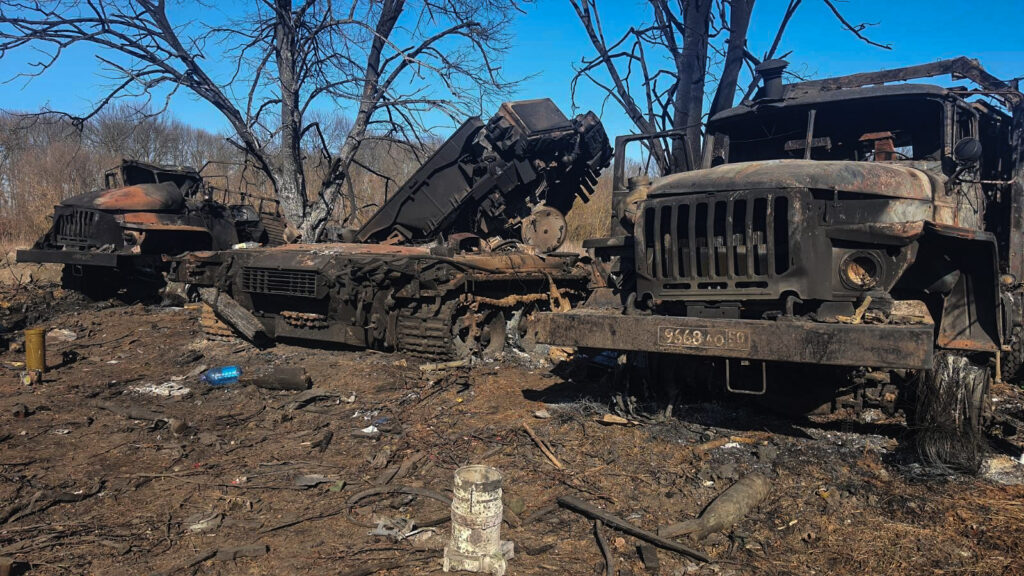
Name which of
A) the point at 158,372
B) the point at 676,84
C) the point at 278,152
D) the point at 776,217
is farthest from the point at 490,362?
the point at 278,152

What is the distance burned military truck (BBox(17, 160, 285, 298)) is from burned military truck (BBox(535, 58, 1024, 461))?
9.64 meters

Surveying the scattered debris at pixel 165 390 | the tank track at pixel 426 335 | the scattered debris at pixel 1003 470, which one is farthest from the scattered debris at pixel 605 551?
the scattered debris at pixel 165 390

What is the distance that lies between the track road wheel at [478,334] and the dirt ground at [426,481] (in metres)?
1.18

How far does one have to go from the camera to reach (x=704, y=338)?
4.23 m

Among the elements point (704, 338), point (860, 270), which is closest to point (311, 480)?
point (704, 338)

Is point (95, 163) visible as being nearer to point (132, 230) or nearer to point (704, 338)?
point (132, 230)

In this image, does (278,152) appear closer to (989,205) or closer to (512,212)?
(512,212)

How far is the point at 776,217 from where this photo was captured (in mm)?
4348

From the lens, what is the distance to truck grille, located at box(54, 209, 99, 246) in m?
12.2

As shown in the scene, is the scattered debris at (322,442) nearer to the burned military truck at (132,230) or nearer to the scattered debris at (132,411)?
the scattered debris at (132,411)

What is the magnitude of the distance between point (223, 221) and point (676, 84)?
8.90m

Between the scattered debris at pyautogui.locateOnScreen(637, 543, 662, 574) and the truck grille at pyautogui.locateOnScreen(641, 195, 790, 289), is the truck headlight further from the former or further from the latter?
the scattered debris at pyautogui.locateOnScreen(637, 543, 662, 574)

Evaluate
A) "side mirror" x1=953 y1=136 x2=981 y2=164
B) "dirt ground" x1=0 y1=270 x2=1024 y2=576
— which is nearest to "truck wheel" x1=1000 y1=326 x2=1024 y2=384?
"dirt ground" x1=0 y1=270 x2=1024 y2=576

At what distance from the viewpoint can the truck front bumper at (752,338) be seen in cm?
373
